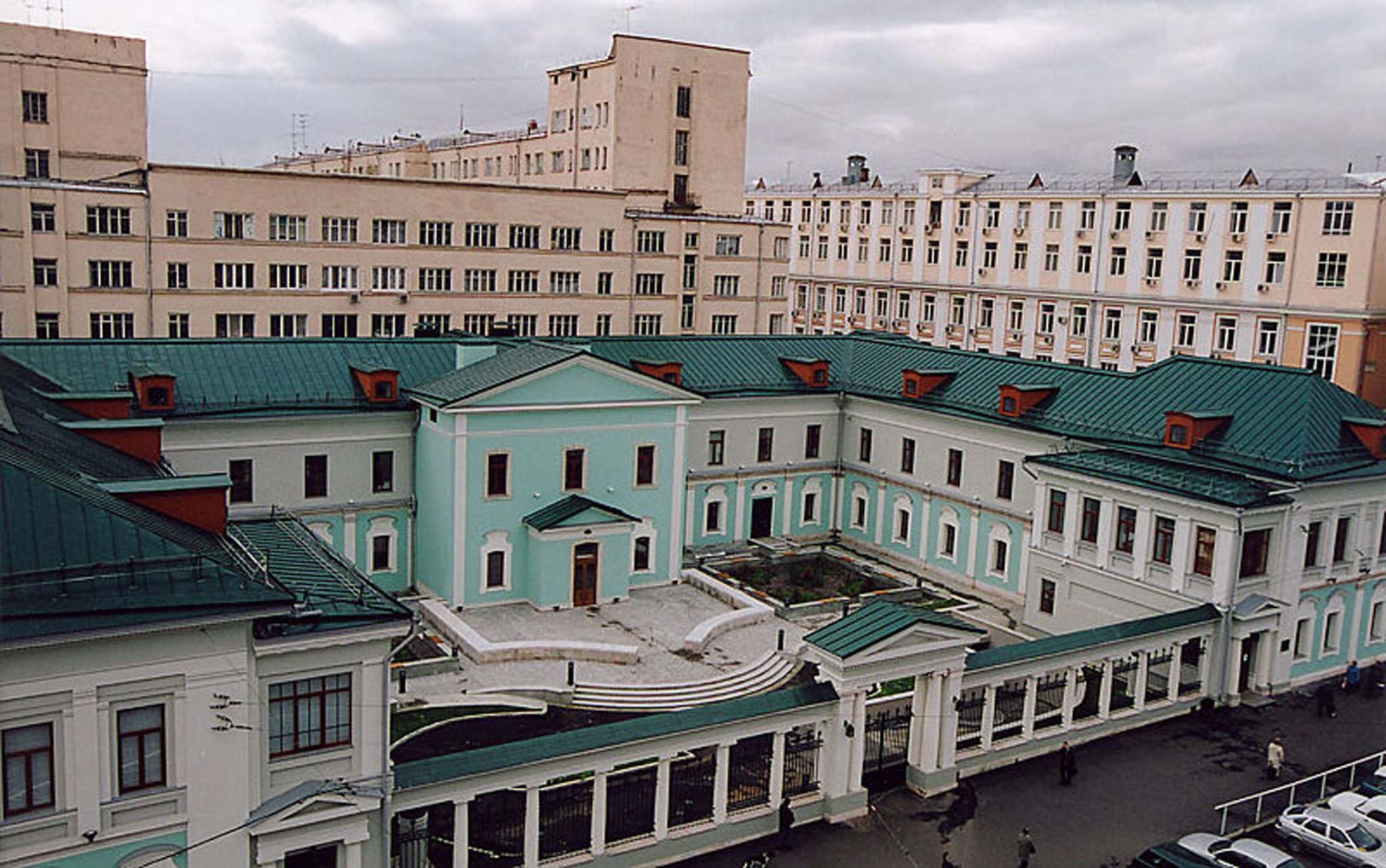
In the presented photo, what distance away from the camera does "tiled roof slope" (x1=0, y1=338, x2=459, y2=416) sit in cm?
3591

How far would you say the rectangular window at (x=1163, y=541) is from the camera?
111 ft

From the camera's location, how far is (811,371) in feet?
157

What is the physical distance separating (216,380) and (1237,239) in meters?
50.5

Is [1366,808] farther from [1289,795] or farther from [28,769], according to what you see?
[28,769]

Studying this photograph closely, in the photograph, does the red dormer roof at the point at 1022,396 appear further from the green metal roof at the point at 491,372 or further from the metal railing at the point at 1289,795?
the metal railing at the point at 1289,795

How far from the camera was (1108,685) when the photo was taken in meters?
30.2

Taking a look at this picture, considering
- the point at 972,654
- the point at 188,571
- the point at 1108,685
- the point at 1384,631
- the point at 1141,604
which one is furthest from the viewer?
the point at 1384,631

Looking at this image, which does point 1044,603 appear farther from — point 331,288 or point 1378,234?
point 331,288

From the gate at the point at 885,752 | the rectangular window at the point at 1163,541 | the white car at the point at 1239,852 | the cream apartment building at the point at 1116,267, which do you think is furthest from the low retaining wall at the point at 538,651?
the cream apartment building at the point at 1116,267

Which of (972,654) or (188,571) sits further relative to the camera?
(972,654)

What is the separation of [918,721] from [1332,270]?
43.6 metres

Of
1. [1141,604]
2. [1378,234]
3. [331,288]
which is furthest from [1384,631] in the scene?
[331,288]

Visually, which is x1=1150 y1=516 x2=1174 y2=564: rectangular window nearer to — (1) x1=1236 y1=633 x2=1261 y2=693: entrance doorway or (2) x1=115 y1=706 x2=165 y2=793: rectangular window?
(1) x1=1236 y1=633 x2=1261 y2=693: entrance doorway

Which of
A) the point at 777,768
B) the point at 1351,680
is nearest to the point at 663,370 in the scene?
the point at 777,768
